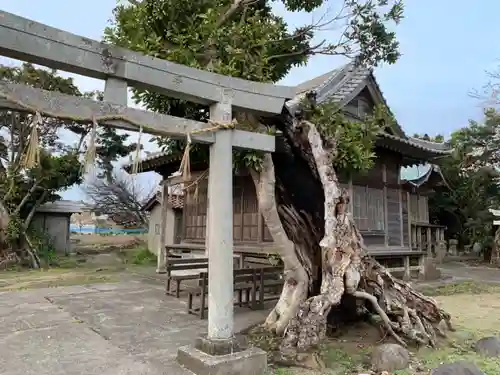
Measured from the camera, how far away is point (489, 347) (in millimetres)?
5180

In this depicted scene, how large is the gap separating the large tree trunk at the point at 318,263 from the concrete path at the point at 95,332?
136 centimetres

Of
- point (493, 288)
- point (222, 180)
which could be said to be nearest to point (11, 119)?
point (222, 180)

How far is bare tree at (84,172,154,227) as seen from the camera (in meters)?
27.4

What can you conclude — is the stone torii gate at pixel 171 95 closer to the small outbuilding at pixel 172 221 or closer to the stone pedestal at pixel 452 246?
the small outbuilding at pixel 172 221

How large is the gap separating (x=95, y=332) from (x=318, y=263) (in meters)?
3.64

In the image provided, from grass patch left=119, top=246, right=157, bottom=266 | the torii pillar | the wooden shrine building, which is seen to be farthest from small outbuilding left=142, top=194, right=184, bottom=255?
the torii pillar

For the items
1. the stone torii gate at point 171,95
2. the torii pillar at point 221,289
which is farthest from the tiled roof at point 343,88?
the torii pillar at point 221,289

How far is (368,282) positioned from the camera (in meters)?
5.82

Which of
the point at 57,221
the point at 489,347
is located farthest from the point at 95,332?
the point at 57,221

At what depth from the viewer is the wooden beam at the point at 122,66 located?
348 centimetres

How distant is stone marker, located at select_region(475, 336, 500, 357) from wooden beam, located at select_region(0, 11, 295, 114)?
4.11 meters

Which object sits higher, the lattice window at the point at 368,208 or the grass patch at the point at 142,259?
the lattice window at the point at 368,208

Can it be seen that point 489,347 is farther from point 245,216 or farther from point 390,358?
point 245,216

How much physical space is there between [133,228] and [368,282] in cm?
2852
